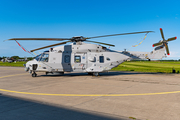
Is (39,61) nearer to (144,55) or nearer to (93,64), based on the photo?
(93,64)

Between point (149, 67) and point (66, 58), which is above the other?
point (66, 58)

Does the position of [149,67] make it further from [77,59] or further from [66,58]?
[66,58]

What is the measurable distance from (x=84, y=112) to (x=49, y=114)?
1345 mm

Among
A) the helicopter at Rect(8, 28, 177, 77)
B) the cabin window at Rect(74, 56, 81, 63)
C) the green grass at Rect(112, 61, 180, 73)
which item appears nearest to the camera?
the helicopter at Rect(8, 28, 177, 77)

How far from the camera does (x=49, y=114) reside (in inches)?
203

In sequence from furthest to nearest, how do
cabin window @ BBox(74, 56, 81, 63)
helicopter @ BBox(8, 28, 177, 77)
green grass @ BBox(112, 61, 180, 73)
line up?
green grass @ BBox(112, 61, 180, 73) < cabin window @ BBox(74, 56, 81, 63) < helicopter @ BBox(8, 28, 177, 77)

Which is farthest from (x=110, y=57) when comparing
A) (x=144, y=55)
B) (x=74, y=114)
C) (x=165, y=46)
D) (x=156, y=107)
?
(x=74, y=114)

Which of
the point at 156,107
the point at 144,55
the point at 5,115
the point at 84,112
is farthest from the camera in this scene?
the point at 144,55

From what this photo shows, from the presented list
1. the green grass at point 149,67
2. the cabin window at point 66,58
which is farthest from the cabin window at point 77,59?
the green grass at point 149,67

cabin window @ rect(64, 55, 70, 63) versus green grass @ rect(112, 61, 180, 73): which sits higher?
cabin window @ rect(64, 55, 70, 63)

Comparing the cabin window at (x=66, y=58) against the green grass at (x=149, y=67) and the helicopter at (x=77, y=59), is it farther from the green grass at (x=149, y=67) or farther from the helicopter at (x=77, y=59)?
the green grass at (x=149, y=67)

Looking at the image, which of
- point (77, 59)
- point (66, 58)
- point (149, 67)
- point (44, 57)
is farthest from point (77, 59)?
point (149, 67)

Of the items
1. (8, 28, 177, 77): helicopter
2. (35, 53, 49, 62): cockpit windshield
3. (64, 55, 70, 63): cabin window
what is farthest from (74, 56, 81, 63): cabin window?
(35, 53, 49, 62): cockpit windshield

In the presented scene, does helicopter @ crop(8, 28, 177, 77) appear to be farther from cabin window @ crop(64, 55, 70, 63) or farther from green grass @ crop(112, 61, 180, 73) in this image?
green grass @ crop(112, 61, 180, 73)
